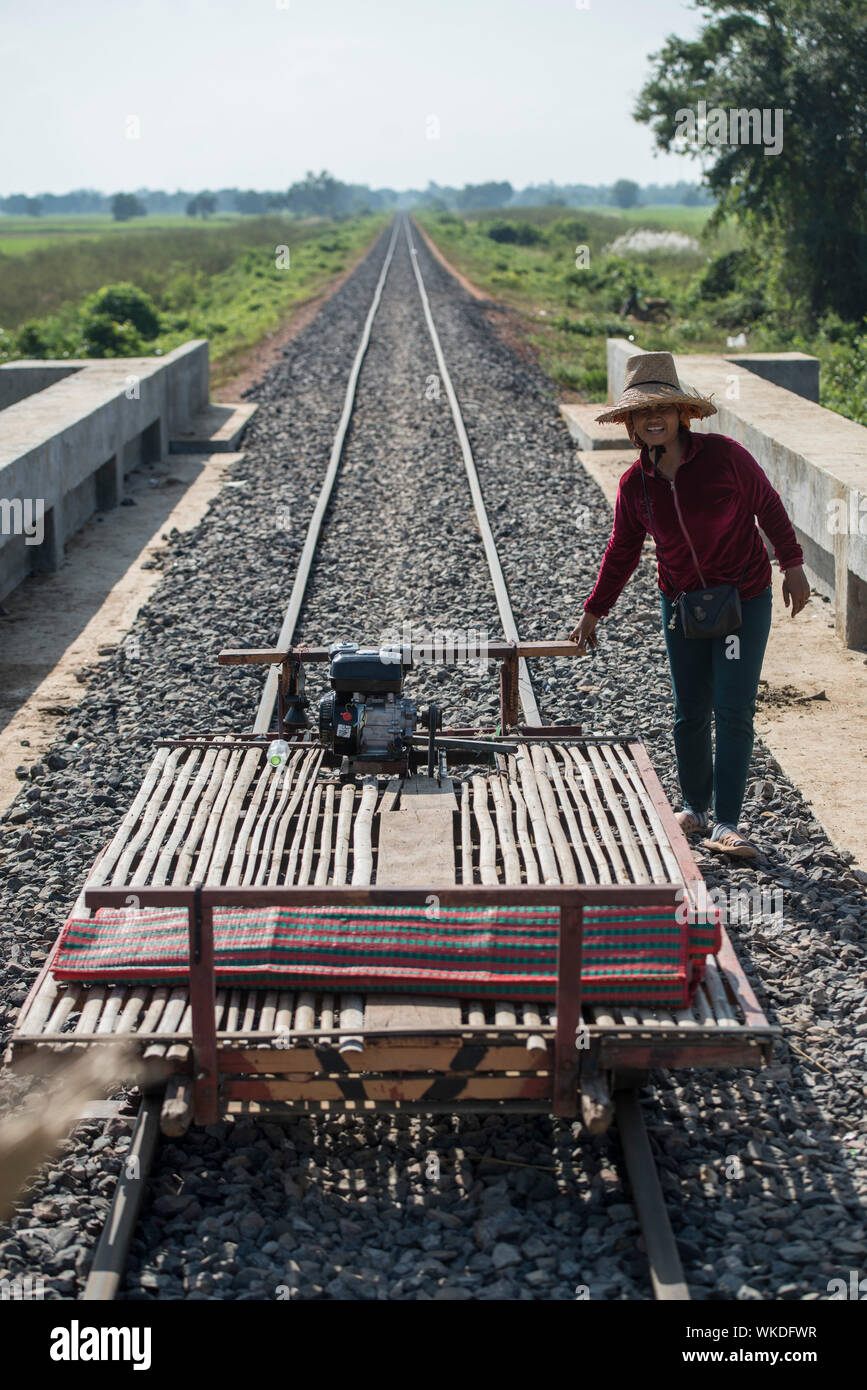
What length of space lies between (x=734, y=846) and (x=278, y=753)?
192 cm

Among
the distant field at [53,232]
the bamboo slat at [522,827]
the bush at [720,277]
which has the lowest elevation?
the bamboo slat at [522,827]

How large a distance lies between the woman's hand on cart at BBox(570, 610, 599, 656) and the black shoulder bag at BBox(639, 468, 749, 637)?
1.62ft

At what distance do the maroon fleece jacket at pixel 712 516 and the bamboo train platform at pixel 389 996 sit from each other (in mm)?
936

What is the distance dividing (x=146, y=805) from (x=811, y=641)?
18.2 feet

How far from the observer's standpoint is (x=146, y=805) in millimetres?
5184

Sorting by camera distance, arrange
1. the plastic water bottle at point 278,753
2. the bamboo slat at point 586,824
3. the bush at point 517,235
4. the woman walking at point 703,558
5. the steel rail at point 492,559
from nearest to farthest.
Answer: the bamboo slat at point 586,824 → the woman walking at point 703,558 → the plastic water bottle at point 278,753 → the steel rail at point 492,559 → the bush at point 517,235

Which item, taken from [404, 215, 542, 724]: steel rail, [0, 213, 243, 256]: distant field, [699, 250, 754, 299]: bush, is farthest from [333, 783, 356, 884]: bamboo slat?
[0, 213, 243, 256]: distant field

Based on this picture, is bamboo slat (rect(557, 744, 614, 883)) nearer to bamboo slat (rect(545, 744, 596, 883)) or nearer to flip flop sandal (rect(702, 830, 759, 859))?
bamboo slat (rect(545, 744, 596, 883))

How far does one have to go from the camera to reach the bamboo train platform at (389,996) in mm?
3777

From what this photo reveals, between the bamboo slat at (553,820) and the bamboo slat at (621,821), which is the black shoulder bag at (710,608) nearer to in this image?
the bamboo slat at (621,821)

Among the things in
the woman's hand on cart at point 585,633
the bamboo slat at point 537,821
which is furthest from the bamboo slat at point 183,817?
the woman's hand on cart at point 585,633

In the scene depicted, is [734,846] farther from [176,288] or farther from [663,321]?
[176,288]

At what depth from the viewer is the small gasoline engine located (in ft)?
17.7
